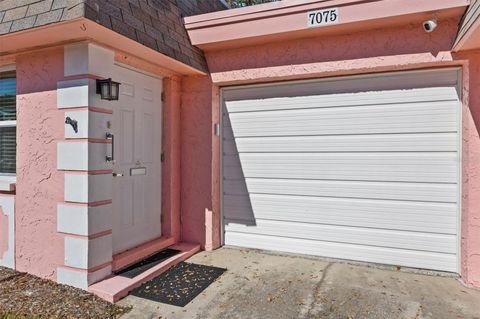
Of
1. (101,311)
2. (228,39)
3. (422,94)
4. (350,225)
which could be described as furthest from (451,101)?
(101,311)

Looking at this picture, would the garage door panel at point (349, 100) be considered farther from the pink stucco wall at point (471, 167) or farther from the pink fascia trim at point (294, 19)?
the pink fascia trim at point (294, 19)

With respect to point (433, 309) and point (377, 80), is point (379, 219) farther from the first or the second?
point (377, 80)

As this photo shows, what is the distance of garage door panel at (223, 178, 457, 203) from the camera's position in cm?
407

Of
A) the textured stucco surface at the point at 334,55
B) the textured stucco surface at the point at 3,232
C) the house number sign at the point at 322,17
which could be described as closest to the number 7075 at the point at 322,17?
the house number sign at the point at 322,17

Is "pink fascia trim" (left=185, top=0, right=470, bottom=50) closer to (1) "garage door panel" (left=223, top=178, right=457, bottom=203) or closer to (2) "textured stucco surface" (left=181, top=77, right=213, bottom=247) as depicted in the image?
(2) "textured stucco surface" (left=181, top=77, right=213, bottom=247)

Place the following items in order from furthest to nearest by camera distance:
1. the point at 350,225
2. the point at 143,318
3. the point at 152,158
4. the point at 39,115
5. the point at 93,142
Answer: the point at 152,158 < the point at 350,225 < the point at 39,115 < the point at 93,142 < the point at 143,318

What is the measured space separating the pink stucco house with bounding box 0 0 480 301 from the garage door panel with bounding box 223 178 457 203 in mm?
16

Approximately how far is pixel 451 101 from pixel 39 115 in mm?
4956

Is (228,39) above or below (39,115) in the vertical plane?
above

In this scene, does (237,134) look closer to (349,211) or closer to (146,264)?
(349,211)

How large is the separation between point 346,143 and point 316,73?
1.04m

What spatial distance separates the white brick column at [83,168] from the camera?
3537mm

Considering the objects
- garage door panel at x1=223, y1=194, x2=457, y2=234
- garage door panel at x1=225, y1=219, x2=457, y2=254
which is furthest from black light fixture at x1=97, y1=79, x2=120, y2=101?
garage door panel at x1=225, y1=219, x2=457, y2=254

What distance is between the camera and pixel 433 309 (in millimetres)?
3205
